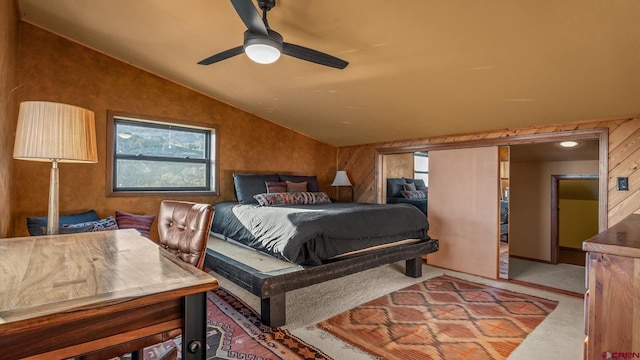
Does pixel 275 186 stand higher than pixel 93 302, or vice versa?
pixel 275 186

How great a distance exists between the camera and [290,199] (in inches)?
164

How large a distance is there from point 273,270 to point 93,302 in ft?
5.74

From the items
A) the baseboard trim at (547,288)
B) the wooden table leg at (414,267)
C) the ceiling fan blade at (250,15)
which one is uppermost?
the ceiling fan blade at (250,15)

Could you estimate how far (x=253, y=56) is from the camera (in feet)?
6.87

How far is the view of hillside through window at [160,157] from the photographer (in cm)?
382

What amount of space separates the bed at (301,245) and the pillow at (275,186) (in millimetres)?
511

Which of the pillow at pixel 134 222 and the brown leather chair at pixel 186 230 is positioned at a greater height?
the brown leather chair at pixel 186 230

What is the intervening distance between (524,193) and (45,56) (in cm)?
639

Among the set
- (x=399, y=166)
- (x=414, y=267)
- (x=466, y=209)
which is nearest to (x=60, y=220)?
(x=414, y=267)

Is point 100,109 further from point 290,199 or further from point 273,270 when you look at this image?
point 273,270

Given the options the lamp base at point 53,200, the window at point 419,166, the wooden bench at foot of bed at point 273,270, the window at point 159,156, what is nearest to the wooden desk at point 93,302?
the lamp base at point 53,200

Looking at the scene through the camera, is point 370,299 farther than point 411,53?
Yes

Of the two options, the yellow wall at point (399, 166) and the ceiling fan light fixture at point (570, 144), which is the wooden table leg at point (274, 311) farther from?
the yellow wall at point (399, 166)

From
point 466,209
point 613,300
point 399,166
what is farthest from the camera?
point 399,166
